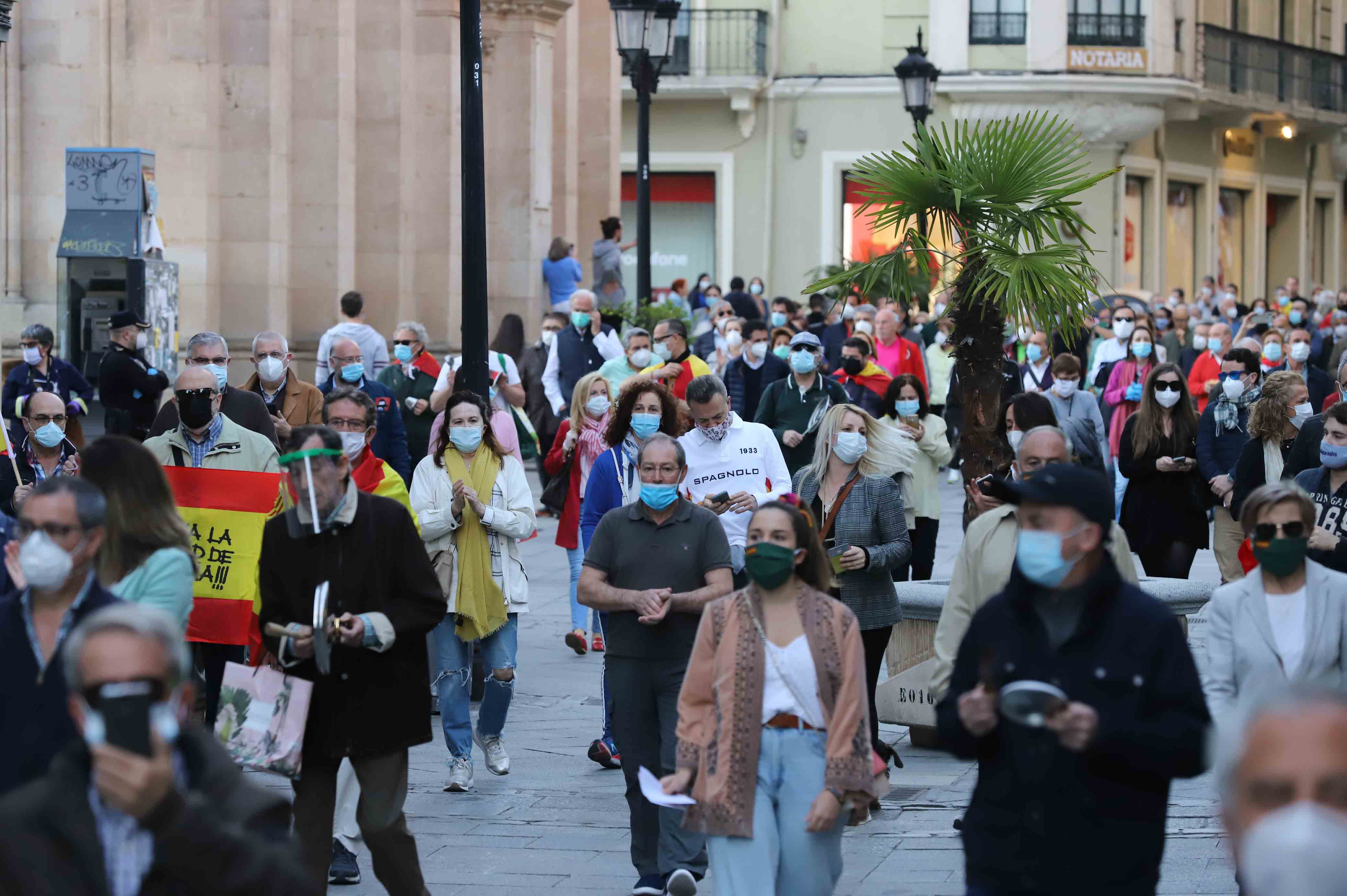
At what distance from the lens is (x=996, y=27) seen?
38469 mm

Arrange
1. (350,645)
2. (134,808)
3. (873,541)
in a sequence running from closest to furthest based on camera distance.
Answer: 1. (134,808)
2. (350,645)
3. (873,541)

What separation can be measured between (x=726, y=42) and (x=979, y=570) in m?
34.1

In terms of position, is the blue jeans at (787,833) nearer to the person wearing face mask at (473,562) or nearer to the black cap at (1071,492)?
the black cap at (1071,492)

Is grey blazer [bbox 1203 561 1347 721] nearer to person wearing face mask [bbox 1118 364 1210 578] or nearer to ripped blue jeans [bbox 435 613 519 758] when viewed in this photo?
ripped blue jeans [bbox 435 613 519 758]

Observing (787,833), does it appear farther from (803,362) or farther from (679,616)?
(803,362)

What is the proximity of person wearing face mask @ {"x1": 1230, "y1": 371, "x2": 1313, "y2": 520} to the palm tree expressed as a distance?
3.38 ft

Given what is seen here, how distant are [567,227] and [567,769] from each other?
56.5 feet

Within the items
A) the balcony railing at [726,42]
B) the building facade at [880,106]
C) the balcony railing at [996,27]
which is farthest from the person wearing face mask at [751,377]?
the balcony railing at [726,42]

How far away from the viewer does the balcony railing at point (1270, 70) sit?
136ft

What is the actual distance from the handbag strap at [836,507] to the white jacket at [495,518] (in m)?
1.33

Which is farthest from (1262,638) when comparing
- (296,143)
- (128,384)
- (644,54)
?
(296,143)

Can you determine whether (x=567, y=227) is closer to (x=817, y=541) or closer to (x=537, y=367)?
(x=537, y=367)

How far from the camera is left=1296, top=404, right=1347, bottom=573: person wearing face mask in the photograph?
7.64 meters

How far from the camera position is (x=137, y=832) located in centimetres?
359
